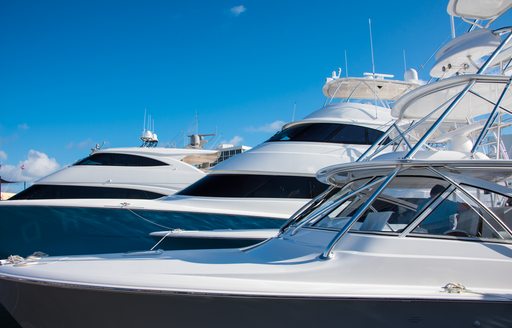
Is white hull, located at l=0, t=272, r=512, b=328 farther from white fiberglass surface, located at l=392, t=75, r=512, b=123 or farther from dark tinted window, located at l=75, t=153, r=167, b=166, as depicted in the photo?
dark tinted window, located at l=75, t=153, r=167, b=166

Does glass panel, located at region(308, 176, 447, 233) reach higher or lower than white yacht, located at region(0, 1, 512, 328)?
higher

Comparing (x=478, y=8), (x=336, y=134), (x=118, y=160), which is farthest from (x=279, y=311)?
(x=118, y=160)

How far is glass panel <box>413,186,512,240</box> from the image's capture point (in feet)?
11.4

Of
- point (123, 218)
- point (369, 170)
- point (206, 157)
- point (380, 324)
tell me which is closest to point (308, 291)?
point (380, 324)

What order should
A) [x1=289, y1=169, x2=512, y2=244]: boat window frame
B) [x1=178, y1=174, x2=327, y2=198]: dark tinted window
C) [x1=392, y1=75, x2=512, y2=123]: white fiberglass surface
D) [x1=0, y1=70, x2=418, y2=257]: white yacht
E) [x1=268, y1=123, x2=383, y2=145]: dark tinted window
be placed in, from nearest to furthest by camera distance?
[x1=289, y1=169, x2=512, y2=244]: boat window frame → [x1=392, y1=75, x2=512, y2=123]: white fiberglass surface → [x1=0, y1=70, x2=418, y2=257]: white yacht → [x1=178, y1=174, x2=327, y2=198]: dark tinted window → [x1=268, y1=123, x2=383, y2=145]: dark tinted window

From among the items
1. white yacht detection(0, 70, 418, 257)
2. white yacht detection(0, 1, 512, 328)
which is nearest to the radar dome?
white yacht detection(0, 70, 418, 257)

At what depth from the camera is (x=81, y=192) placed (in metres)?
12.3

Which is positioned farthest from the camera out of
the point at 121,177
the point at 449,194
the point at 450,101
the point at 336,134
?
the point at 121,177

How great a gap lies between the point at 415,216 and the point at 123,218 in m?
5.84

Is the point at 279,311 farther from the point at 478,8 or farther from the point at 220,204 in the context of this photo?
the point at 220,204

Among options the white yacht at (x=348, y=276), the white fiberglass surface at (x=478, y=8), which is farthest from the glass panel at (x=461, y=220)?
the white fiberglass surface at (x=478, y=8)

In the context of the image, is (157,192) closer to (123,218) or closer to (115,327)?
(123,218)

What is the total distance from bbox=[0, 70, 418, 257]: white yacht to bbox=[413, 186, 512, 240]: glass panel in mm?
4920

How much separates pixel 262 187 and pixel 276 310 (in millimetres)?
5897
